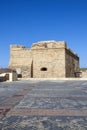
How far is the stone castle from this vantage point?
1240 inches

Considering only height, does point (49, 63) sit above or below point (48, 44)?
below

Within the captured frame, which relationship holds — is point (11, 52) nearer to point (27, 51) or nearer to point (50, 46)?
point (27, 51)

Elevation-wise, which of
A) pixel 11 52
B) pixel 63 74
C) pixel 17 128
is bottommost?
pixel 17 128

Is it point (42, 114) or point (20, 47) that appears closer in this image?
point (42, 114)

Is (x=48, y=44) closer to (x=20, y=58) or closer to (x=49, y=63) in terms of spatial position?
(x=49, y=63)

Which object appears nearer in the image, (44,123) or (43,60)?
(44,123)

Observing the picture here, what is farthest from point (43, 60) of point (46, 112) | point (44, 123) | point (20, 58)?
point (44, 123)

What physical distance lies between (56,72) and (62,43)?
4087 millimetres

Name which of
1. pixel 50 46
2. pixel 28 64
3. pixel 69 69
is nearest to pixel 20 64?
pixel 28 64

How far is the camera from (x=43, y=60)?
105 ft

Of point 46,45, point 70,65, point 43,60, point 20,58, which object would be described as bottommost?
point 70,65

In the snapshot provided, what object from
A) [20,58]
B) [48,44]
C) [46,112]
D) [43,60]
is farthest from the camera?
[20,58]

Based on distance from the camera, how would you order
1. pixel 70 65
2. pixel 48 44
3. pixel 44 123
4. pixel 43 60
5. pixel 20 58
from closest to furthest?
pixel 44 123 → pixel 43 60 → pixel 48 44 → pixel 20 58 → pixel 70 65

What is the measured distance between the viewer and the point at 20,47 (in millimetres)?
33375
